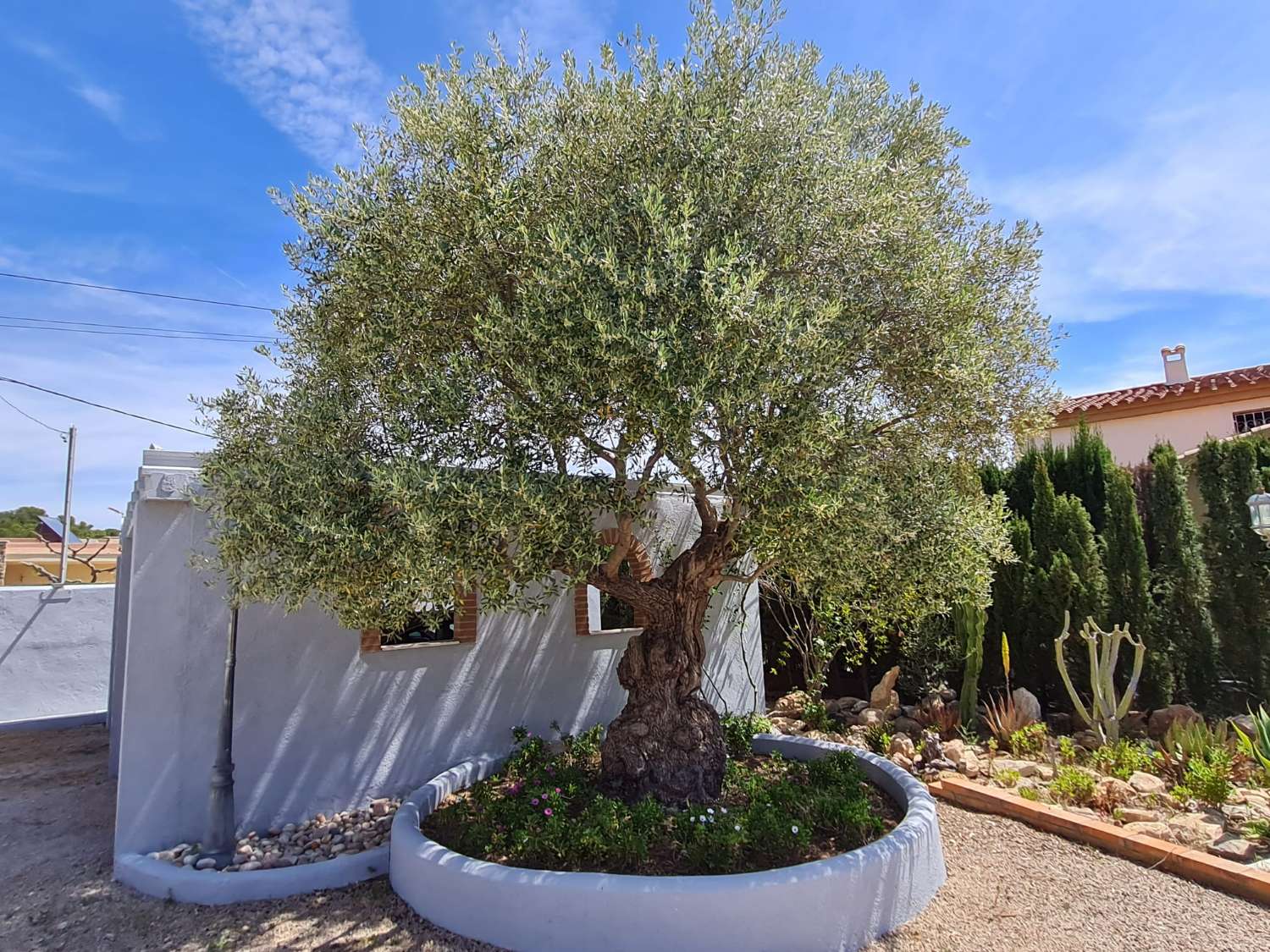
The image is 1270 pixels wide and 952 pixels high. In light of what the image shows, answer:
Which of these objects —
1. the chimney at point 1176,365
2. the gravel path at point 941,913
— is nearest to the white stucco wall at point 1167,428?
the chimney at point 1176,365

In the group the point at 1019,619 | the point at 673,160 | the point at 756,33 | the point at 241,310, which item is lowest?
the point at 1019,619

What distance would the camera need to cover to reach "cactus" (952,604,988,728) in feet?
31.0

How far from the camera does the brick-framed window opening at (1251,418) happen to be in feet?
46.2

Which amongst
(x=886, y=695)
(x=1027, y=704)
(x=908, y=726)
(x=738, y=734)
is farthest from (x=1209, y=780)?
(x=738, y=734)

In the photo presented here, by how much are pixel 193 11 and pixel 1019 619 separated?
1351 cm

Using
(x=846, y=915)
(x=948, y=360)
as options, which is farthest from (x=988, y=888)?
(x=948, y=360)

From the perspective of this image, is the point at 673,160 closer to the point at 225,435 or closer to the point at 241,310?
the point at 225,435

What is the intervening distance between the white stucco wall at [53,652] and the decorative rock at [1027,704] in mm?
16307

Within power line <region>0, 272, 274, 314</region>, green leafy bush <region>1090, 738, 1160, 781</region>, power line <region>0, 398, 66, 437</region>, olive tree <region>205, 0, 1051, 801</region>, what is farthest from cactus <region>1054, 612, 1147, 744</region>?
power line <region>0, 398, 66, 437</region>

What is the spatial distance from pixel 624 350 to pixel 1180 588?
8801 mm

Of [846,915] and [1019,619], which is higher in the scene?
[1019,619]

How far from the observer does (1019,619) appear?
10031mm

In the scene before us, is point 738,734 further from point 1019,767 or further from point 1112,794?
point 1112,794

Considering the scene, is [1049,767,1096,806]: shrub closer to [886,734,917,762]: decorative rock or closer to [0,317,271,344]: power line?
[886,734,917,762]: decorative rock
